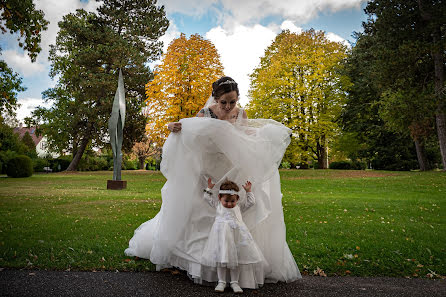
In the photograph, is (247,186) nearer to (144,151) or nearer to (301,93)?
(301,93)

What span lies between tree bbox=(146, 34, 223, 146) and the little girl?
1795cm

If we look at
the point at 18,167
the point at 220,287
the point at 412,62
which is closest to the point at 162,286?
the point at 220,287

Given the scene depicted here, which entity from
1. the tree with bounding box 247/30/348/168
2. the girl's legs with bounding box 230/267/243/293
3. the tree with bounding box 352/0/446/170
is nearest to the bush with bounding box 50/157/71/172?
the tree with bounding box 247/30/348/168

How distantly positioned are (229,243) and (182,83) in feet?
63.9

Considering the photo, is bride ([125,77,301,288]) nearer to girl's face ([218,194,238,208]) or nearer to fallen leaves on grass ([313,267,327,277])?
girl's face ([218,194,238,208])

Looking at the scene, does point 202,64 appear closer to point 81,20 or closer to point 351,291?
point 81,20

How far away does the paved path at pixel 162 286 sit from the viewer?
11.3 ft

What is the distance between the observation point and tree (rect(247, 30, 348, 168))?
25.9 metres

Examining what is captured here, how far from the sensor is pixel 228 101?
4.05 metres

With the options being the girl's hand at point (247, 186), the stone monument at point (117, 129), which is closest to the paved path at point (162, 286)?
the girl's hand at point (247, 186)

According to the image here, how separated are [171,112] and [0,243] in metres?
16.7

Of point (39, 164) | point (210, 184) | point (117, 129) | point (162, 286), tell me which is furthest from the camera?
point (39, 164)

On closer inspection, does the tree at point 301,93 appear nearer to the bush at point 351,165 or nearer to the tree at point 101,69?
the bush at point 351,165

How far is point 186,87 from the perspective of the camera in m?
22.1
